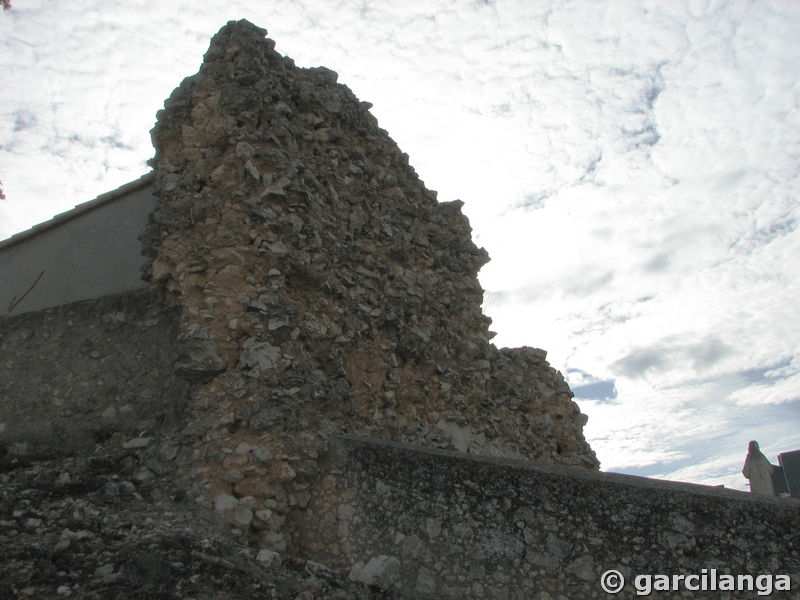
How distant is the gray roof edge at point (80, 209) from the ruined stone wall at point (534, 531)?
11.3 feet

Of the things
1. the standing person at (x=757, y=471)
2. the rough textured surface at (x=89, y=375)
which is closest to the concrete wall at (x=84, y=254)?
the rough textured surface at (x=89, y=375)

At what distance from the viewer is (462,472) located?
338 cm

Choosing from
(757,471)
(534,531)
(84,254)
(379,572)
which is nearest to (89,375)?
(84,254)

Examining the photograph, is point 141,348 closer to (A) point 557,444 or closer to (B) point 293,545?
(B) point 293,545

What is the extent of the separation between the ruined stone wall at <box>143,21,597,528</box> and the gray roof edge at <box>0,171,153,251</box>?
0.88 metres

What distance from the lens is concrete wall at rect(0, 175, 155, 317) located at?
525 centimetres

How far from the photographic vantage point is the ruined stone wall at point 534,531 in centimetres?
→ 299

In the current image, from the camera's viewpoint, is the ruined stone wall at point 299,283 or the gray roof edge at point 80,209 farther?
the gray roof edge at point 80,209

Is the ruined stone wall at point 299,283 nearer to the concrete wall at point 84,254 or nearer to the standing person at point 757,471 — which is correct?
the concrete wall at point 84,254

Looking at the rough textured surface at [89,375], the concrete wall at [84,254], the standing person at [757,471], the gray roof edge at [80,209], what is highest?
the gray roof edge at [80,209]

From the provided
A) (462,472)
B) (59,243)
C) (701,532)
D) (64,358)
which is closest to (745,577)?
(701,532)

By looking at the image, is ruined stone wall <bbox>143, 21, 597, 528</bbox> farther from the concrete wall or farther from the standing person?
the standing person

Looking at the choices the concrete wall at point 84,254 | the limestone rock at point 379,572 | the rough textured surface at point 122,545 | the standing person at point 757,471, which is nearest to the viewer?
the rough textured surface at point 122,545

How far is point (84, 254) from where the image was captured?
5543 mm
